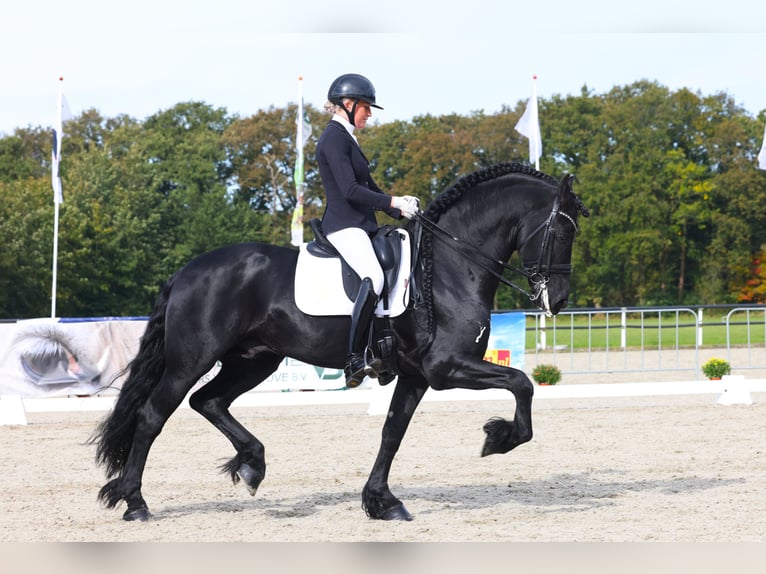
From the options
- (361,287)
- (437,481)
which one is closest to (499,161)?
(437,481)

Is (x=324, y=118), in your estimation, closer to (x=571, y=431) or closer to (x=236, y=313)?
(x=571, y=431)

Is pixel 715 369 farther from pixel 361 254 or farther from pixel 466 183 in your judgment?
pixel 361 254

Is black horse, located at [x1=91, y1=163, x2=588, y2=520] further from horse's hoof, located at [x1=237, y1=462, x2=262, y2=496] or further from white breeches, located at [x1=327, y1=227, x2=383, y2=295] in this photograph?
white breeches, located at [x1=327, y1=227, x2=383, y2=295]

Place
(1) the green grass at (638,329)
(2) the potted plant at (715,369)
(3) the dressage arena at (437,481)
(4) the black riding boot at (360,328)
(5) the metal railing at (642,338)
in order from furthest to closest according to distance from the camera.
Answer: (1) the green grass at (638,329) < (5) the metal railing at (642,338) < (2) the potted plant at (715,369) < (4) the black riding boot at (360,328) < (3) the dressage arena at (437,481)

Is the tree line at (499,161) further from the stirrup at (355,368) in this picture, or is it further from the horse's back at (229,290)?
the stirrup at (355,368)

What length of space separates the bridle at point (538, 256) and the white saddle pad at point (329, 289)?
24 centimetres

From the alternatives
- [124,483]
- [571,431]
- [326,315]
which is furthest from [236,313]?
[571,431]

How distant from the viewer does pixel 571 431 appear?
1117 centimetres

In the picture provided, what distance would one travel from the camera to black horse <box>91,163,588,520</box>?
650 cm

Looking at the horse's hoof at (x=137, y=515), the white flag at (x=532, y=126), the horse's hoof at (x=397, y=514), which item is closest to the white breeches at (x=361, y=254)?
the horse's hoof at (x=397, y=514)

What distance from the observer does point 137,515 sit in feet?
21.6

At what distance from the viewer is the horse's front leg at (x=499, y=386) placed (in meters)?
6.21

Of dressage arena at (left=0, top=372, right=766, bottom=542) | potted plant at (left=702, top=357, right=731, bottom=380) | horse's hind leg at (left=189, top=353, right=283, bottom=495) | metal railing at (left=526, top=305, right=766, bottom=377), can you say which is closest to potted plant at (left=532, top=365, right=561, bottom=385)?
dressage arena at (left=0, top=372, right=766, bottom=542)

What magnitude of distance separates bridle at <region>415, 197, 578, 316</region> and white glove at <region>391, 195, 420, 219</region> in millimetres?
85
